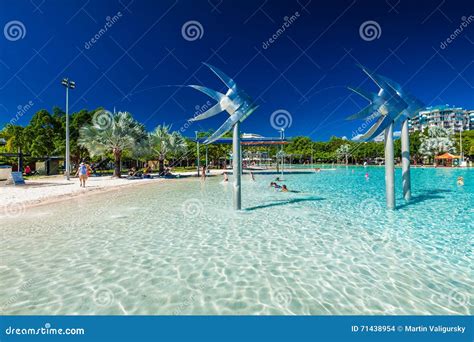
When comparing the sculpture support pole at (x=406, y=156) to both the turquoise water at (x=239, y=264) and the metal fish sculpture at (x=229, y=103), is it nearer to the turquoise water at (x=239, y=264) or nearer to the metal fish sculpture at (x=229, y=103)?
the turquoise water at (x=239, y=264)

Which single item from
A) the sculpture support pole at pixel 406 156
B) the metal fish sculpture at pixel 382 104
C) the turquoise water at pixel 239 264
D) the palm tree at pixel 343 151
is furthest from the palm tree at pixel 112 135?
the palm tree at pixel 343 151

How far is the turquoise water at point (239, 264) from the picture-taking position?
3.58m

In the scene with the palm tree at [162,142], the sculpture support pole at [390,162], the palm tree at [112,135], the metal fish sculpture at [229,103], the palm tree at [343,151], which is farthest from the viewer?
the palm tree at [343,151]

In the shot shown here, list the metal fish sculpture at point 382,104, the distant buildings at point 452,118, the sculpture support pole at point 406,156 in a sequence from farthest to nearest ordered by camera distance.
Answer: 1. the distant buildings at point 452,118
2. the sculpture support pole at point 406,156
3. the metal fish sculpture at point 382,104

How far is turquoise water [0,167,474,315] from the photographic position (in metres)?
3.58

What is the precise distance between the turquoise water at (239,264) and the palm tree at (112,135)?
2055 cm

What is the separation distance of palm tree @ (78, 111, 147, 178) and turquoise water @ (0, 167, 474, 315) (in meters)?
20.5

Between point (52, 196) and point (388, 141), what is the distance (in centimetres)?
1645

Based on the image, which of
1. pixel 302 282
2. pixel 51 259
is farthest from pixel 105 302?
pixel 302 282

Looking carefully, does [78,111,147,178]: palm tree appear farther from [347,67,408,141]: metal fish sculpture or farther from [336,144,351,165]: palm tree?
[336,144,351,165]: palm tree

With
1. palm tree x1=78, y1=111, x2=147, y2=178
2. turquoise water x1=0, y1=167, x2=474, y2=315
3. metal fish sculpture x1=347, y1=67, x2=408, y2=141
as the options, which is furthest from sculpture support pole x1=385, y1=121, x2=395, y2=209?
palm tree x1=78, y1=111, x2=147, y2=178

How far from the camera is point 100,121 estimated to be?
2872 centimetres

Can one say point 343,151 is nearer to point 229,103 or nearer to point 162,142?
point 162,142

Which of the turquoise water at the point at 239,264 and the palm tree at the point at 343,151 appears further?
the palm tree at the point at 343,151
